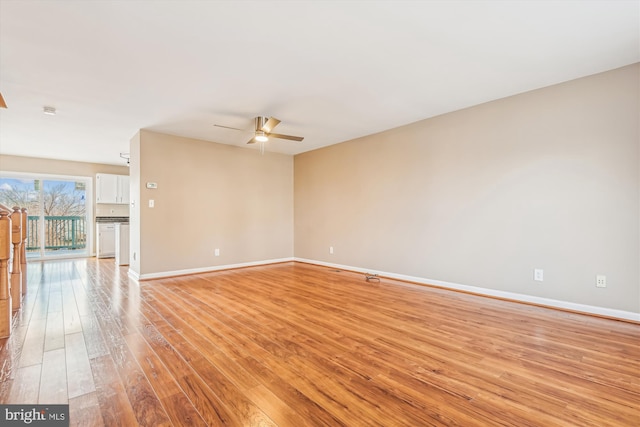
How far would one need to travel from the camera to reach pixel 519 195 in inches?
136

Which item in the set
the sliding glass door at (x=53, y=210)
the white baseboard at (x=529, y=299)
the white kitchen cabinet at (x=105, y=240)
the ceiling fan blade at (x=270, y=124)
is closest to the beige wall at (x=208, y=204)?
the ceiling fan blade at (x=270, y=124)

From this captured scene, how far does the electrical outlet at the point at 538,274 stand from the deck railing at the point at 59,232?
9511mm

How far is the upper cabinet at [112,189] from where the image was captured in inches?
289

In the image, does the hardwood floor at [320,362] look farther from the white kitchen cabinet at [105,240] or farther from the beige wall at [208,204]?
the white kitchen cabinet at [105,240]

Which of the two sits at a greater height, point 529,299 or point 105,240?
point 105,240

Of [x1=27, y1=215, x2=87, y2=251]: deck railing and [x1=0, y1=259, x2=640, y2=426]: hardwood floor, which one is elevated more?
[x1=27, y1=215, x2=87, y2=251]: deck railing

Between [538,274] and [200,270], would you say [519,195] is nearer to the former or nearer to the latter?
[538,274]

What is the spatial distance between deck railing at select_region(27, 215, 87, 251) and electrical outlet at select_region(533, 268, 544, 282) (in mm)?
9511

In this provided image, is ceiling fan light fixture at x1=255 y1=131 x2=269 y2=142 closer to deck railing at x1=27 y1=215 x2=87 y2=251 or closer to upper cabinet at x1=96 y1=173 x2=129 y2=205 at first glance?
upper cabinet at x1=96 y1=173 x2=129 y2=205

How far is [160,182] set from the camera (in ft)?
15.9

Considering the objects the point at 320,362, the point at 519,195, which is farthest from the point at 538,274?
the point at 320,362

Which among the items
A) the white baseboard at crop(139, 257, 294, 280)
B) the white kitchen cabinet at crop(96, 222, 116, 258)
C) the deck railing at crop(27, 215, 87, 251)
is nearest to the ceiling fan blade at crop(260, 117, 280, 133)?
the white baseboard at crop(139, 257, 294, 280)

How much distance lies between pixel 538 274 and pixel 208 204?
5128mm

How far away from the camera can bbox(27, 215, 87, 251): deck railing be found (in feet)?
22.4
